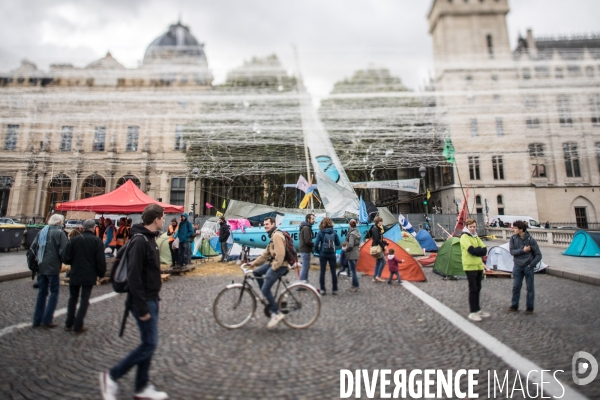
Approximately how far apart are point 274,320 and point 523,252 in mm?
5001

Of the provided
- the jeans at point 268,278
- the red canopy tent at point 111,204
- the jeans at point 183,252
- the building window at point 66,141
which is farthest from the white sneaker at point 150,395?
the building window at point 66,141

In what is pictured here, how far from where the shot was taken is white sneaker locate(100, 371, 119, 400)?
286 centimetres

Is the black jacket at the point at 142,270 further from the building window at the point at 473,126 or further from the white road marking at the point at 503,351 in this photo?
the building window at the point at 473,126

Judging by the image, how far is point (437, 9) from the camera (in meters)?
38.9

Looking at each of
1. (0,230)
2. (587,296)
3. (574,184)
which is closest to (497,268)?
(587,296)

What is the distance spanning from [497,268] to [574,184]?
39.9 m

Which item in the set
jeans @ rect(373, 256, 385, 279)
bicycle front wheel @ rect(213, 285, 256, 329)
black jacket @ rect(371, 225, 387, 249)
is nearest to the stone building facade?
jeans @ rect(373, 256, 385, 279)

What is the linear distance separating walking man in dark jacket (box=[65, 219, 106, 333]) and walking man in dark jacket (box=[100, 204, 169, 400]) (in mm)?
2314

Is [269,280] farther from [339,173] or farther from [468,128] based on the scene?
[468,128]

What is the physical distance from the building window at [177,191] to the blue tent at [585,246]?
36148 mm

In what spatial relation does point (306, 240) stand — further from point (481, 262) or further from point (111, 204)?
point (111, 204)

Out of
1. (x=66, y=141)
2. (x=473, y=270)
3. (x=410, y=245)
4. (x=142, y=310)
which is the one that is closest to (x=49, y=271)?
(x=142, y=310)

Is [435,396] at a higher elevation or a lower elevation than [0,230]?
lower

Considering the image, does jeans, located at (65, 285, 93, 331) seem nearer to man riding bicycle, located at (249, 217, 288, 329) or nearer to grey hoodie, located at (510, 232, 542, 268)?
man riding bicycle, located at (249, 217, 288, 329)
